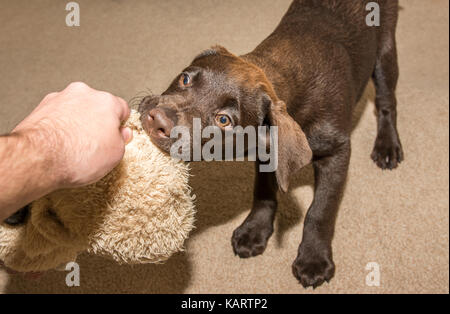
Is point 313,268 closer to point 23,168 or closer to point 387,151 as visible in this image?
point 387,151

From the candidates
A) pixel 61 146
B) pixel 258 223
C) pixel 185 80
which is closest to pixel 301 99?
pixel 185 80

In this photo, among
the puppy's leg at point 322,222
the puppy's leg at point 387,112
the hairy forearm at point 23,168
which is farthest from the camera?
the puppy's leg at point 387,112

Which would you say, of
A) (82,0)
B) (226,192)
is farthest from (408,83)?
(82,0)

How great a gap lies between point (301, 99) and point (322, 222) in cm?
69

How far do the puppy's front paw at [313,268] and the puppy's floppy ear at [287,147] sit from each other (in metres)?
0.75

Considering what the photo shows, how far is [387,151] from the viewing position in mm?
2691

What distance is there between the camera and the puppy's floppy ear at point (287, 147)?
1.67m

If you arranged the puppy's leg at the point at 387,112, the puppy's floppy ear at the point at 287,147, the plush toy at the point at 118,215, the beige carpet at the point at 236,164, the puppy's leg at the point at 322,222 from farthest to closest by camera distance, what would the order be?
the puppy's leg at the point at 387,112 < the beige carpet at the point at 236,164 < the puppy's leg at the point at 322,222 < the puppy's floppy ear at the point at 287,147 < the plush toy at the point at 118,215

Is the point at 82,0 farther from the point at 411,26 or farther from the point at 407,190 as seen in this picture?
the point at 407,190

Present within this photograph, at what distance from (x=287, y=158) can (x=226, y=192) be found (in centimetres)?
96

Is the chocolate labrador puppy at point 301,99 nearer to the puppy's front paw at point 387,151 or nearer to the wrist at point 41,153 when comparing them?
the puppy's front paw at point 387,151

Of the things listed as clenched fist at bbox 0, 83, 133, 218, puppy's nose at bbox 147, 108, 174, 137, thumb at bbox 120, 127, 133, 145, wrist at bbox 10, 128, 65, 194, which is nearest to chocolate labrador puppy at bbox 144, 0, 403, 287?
puppy's nose at bbox 147, 108, 174, 137

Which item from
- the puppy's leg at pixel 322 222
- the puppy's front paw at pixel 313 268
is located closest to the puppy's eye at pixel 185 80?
the puppy's leg at pixel 322 222

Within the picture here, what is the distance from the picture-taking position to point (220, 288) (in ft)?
7.54
